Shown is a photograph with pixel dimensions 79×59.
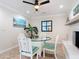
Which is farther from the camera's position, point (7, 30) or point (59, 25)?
point (59, 25)

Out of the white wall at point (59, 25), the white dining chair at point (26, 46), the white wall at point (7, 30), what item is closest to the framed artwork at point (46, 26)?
the white wall at point (59, 25)

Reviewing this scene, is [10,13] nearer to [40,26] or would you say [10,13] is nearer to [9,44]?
[9,44]

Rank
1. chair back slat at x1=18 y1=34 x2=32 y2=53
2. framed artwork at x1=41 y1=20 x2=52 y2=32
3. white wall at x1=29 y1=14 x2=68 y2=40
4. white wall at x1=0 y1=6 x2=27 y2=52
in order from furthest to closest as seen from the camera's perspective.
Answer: framed artwork at x1=41 y1=20 x2=52 y2=32, white wall at x1=29 y1=14 x2=68 y2=40, white wall at x1=0 y1=6 x2=27 y2=52, chair back slat at x1=18 y1=34 x2=32 y2=53

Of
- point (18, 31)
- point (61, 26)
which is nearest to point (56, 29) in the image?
point (61, 26)

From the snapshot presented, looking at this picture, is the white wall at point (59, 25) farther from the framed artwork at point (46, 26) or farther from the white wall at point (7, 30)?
the white wall at point (7, 30)

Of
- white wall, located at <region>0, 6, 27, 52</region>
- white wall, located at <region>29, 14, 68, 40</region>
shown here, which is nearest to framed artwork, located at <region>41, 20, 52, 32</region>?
white wall, located at <region>29, 14, 68, 40</region>

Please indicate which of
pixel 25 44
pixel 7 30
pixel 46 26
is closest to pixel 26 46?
pixel 25 44

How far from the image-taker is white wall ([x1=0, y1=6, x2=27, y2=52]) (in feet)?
12.5

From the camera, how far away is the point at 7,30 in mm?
4168

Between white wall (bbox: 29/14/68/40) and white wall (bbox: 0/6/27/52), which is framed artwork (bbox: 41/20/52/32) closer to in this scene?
Result: white wall (bbox: 29/14/68/40)

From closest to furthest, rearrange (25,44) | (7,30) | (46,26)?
(25,44)
(7,30)
(46,26)

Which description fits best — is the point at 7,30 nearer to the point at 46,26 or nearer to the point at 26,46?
the point at 26,46

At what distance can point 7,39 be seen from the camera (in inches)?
→ 164

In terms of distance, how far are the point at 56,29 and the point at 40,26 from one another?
56.3 inches
